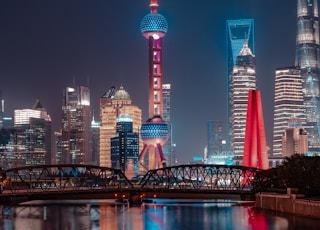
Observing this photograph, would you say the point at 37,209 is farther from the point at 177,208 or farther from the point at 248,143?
the point at 248,143

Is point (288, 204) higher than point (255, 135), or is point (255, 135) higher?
point (255, 135)

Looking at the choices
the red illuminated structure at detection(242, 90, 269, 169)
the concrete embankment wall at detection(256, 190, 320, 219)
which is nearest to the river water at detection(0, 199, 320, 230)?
the concrete embankment wall at detection(256, 190, 320, 219)

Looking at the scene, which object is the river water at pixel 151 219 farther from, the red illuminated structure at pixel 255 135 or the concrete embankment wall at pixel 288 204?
the red illuminated structure at pixel 255 135

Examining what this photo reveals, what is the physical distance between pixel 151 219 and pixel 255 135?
2832 inches

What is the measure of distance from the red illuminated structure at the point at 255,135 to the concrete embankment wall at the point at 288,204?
44702 millimetres

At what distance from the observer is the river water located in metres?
115

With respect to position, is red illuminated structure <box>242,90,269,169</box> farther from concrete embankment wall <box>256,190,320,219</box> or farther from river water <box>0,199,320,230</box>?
concrete embankment wall <box>256,190,320,219</box>

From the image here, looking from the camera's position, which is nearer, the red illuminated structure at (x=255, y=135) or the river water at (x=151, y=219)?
the river water at (x=151, y=219)

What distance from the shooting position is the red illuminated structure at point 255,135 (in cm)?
19438

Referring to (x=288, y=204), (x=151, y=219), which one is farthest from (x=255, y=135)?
(x=151, y=219)

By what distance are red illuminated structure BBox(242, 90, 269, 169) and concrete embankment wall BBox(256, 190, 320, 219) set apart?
147 feet

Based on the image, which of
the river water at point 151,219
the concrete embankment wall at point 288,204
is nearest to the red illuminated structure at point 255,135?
the river water at point 151,219

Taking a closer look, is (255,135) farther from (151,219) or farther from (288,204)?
(151,219)

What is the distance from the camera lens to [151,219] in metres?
129
